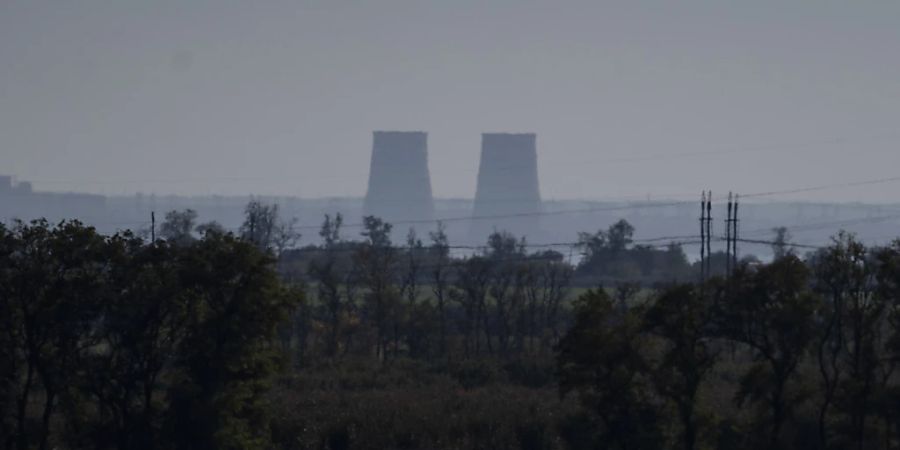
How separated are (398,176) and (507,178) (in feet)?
31.7

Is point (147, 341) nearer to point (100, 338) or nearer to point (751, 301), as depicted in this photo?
point (100, 338)

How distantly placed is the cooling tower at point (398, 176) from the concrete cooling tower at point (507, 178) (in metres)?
5.31

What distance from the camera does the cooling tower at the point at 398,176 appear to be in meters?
114

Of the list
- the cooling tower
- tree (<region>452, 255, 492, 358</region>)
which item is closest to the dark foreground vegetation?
tree (<region>452, 255, 492, 358</region>)

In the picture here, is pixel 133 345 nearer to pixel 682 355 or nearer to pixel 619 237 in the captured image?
pixel 682 355

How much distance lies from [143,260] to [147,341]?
123 centimetres

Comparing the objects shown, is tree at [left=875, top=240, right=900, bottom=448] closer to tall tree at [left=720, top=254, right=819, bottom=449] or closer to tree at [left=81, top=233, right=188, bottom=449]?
tall tree at [left=720, top=254, right=819, bottom=449]

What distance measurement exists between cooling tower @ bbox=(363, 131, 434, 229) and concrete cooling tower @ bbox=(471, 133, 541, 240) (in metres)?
5.31

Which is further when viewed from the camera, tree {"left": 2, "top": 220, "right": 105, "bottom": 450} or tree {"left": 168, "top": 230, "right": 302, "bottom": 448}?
tree {"left": 2, "top": 220, "right": 105, "bottom": 450}

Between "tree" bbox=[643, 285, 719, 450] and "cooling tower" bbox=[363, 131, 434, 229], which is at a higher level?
"cooling tower" bbox=[363, 131, 434, 229]

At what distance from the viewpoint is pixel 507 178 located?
384ft

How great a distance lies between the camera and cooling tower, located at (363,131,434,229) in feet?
374

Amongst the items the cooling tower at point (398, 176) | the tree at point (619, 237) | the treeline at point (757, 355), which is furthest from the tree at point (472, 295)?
the cooling tower at point (398, 176)

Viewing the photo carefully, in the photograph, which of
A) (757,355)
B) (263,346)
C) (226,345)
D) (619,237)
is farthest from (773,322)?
(619,237)
